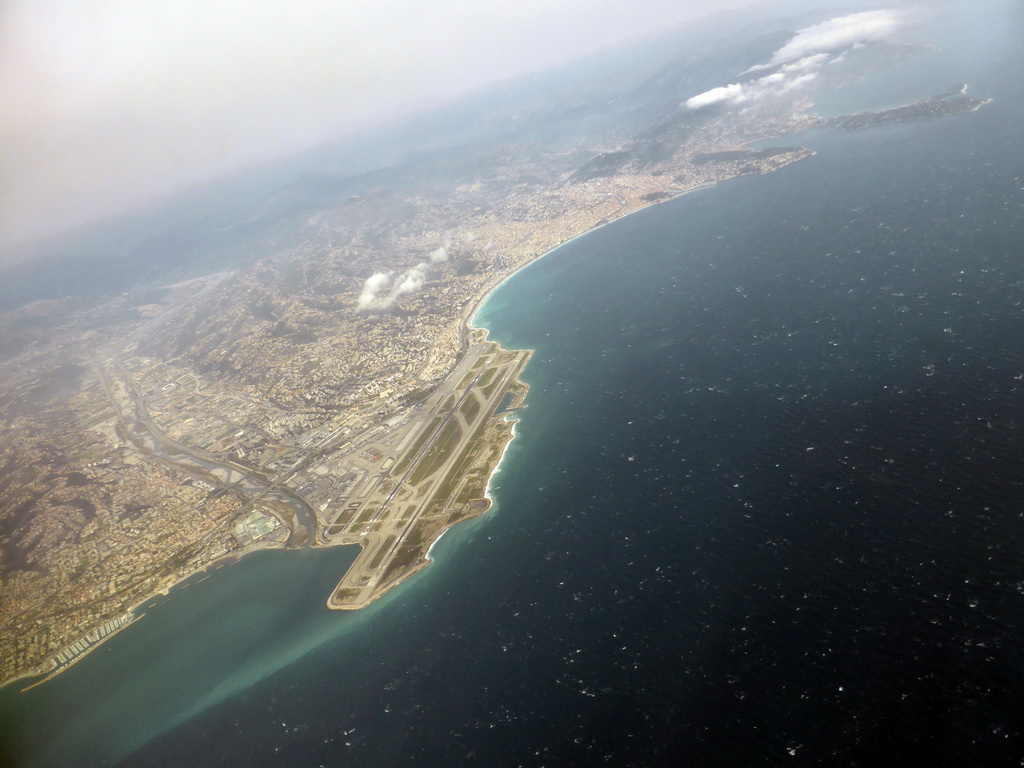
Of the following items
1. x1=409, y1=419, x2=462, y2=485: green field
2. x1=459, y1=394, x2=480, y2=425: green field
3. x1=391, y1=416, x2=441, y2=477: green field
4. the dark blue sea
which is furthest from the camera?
x1=459, y1=394, x2=480, y2=425: green field

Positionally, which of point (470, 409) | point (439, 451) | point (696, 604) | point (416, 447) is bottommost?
point (696, 604)

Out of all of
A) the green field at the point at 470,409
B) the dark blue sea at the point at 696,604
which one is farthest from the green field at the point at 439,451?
the dark blue sea at the point at 696,604

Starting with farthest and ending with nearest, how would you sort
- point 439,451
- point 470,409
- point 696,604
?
1. point 470,409
2. point 439,451
3. point 696,604

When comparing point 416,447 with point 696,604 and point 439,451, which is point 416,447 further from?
point 696,604

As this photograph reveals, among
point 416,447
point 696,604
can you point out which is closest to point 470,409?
point 416,447

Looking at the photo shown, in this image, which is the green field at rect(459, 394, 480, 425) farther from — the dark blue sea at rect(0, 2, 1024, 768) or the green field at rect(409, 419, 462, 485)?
the dark blue sea at rect(0, 2, 1024, 768)

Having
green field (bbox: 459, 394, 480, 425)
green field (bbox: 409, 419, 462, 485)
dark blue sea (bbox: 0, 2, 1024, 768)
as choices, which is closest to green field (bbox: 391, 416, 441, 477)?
green field (bbox: 409, 419, 462, 485)

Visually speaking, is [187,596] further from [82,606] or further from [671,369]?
[671,369]

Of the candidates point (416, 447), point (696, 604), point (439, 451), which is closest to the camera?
point (696, 604)

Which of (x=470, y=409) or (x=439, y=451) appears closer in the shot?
(x=439, y=451)
